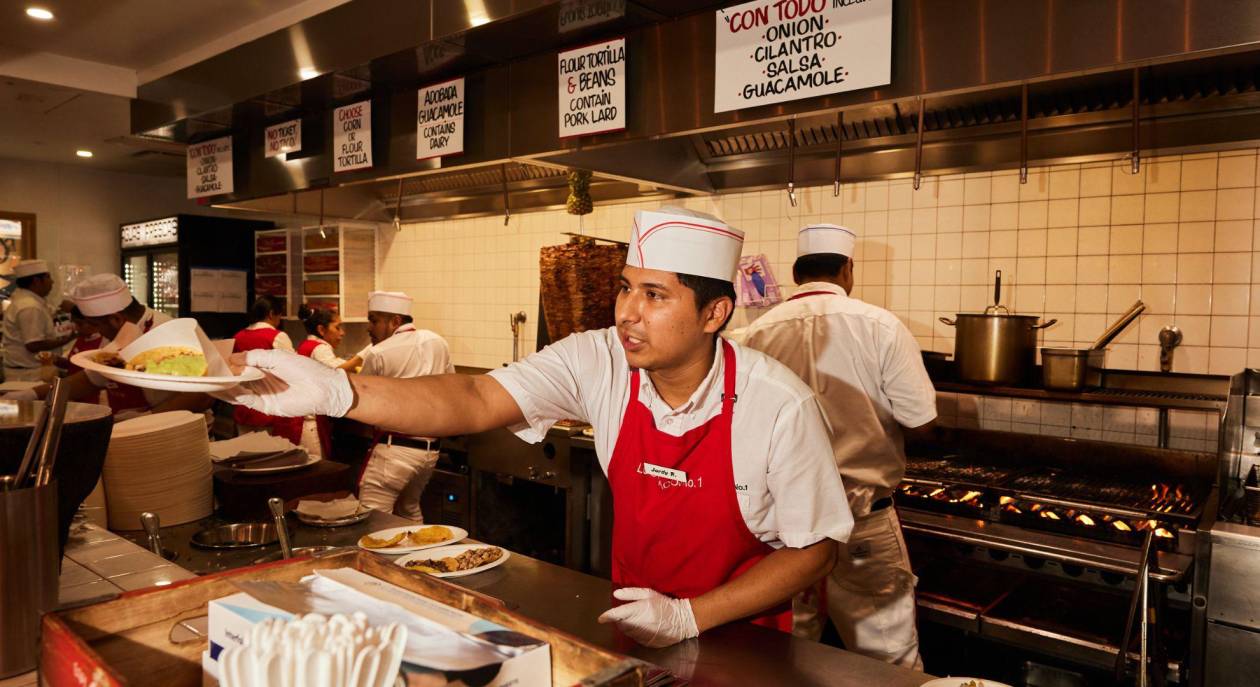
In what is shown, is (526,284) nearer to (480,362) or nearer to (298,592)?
(480,362)

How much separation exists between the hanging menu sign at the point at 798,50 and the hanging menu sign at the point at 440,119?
4.35ft

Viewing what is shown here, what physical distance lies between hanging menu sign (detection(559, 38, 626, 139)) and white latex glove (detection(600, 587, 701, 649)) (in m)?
1.86

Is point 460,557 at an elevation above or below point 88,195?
below

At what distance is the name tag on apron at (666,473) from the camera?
6.29ft

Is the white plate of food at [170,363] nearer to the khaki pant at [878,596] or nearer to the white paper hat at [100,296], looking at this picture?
the khaki pant at [878,596]

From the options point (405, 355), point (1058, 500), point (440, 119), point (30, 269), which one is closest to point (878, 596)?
point (1058, 500)

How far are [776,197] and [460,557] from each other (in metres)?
3.23

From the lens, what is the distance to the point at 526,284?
6266mm

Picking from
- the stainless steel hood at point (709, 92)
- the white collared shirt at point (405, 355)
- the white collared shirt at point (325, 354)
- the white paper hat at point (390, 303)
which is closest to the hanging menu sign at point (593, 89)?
the stainless steel hood at point (709, 92)

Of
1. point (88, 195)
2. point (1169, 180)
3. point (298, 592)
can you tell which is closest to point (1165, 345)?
point (1169, 180)

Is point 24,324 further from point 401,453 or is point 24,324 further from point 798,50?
point 798,50

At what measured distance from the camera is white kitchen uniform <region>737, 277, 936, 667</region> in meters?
3.01

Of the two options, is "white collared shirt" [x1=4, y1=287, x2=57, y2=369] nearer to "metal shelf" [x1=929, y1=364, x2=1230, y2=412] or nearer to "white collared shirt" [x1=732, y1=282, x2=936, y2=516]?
"white collared shirt" [x1=732, y1=282, x2=936, y2=516]

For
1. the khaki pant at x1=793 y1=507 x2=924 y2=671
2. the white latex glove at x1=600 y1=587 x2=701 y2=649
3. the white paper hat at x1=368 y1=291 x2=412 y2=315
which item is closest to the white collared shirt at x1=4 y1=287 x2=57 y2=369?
the white paper hat at x1=368 y1=291 x2=412 y2=315
